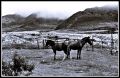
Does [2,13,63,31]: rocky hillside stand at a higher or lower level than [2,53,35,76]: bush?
higher

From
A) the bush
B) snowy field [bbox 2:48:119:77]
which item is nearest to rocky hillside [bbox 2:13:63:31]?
snowy field [bbox 2:48:119:77]

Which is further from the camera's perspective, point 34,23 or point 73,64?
point 34,23

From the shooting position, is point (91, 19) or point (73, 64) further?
point (91, 19)

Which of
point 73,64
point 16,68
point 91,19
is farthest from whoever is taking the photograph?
point 91,19

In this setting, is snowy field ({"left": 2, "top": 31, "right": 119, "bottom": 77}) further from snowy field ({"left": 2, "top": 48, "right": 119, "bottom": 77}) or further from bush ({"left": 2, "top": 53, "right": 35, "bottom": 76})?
bush ({"left": 2, "top": 53, "right": 35, "bottom": 76})

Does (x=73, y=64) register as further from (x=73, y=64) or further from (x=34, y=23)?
(x=34, y=23)

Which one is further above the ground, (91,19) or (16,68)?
(91,19)

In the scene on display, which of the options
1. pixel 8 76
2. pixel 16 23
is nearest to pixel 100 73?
pixel 8 76

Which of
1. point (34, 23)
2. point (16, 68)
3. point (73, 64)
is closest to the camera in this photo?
point (16, 68)

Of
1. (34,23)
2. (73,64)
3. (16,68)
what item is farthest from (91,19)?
(16,68)

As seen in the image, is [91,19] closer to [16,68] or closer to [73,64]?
[73,64]

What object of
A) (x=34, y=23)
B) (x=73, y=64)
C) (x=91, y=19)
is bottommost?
(x=73, y=64)

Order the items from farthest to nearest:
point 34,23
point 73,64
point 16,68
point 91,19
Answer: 1. point 34,23
2. point 91,19
3. point 73,64
4. point 16,68

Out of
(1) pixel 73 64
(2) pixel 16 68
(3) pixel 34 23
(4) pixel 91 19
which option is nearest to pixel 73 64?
(1) pixel 73 64
